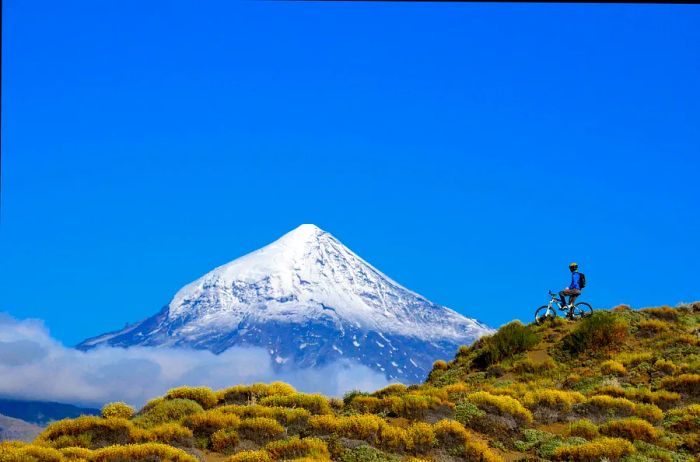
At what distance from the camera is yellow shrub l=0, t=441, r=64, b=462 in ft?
55.3

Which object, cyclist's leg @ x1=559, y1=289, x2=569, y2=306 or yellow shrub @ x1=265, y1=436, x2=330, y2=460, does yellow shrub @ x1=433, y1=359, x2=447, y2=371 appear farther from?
yellow shrub @ x1=265, y1=436, x2=330, y2=460

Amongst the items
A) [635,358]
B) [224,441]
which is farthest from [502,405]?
[635,358]

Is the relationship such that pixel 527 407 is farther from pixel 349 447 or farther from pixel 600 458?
pixel 349 447

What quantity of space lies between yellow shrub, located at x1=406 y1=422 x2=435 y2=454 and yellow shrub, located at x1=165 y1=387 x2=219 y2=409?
796cm

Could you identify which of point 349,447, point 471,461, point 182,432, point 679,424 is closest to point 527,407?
point 679,424

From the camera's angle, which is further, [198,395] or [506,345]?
[506,345]

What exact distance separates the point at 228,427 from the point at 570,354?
19.4m

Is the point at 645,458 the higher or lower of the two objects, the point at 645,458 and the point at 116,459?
the higher

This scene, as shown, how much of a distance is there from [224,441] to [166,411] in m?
4.18

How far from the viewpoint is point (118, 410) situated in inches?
950

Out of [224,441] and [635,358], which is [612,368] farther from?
[224,441]

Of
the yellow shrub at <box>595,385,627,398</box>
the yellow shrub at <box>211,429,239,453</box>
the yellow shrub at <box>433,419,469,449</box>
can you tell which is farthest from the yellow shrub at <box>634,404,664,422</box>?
the yellow shrub at <box>211,429,239,453</box>

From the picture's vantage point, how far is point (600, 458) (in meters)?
19.2

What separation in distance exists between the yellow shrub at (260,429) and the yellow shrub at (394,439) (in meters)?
2.80
